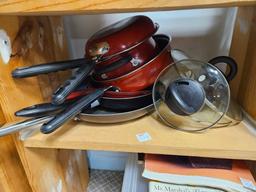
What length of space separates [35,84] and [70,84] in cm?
17

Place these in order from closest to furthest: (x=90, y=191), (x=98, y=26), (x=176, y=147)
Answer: (x=176, y=147), (x=98, y=26), (x=90, y=191)

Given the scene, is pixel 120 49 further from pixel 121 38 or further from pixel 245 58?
pixel 245 58

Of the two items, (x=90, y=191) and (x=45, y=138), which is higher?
(x=45, y=138)

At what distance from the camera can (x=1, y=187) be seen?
0.54 metres

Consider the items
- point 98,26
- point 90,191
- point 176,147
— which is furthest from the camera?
point 90,191

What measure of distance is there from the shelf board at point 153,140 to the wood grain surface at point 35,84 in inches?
3.1

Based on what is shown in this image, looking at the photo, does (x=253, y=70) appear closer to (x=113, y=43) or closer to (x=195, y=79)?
(x=195, y=79)

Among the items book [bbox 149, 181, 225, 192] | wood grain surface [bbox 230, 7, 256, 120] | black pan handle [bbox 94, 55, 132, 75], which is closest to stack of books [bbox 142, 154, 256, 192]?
book [bbox 149, 181, 225, 192]

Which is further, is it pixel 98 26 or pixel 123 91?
pixel 98 26

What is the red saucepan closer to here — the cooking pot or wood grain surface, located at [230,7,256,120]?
the cooking pot

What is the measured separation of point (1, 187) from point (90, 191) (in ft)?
1.71

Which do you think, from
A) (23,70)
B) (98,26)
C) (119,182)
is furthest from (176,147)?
(119,182)

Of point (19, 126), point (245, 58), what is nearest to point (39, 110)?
point (19, 126)

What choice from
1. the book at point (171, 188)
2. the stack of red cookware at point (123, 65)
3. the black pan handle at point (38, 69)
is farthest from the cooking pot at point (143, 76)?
the book at point (171, 188)
